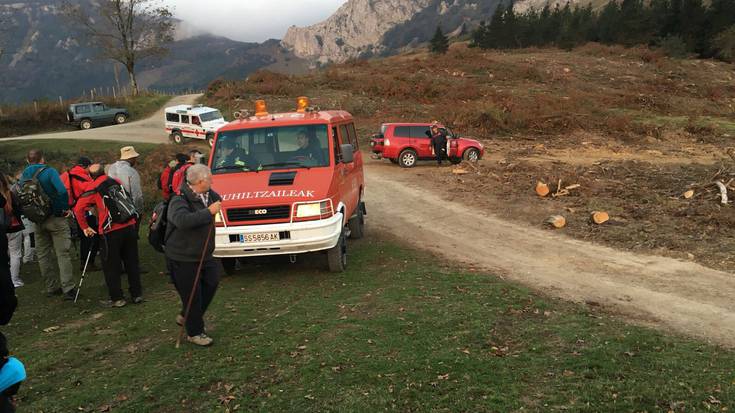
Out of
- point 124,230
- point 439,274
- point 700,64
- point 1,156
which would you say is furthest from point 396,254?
point 700,64

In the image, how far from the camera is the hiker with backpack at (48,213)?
7.23 m

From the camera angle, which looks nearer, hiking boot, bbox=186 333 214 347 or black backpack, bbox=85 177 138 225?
hiking boot, bbox=186 333 214 347

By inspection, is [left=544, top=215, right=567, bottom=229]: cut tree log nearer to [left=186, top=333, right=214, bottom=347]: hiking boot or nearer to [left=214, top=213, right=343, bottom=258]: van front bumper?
[left=214, top=213, right=343, bottom=258]: van front bumper

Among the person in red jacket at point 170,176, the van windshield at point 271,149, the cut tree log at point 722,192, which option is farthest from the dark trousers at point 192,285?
the cut tree log at point 722,192

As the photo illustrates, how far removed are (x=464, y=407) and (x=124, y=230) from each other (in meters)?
5.24

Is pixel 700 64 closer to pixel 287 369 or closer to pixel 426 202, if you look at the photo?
pixel 426 202

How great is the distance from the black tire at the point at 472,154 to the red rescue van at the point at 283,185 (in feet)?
40.4

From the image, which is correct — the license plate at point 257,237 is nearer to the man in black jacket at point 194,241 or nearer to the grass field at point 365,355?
the grass field at point 365,355

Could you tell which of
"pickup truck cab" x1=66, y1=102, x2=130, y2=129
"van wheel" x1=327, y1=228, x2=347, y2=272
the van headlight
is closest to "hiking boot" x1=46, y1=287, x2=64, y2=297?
the van headlight

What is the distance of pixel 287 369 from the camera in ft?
16.2

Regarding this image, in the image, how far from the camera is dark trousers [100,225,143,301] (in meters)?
7.00

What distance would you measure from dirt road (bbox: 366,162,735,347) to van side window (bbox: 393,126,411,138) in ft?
24.1

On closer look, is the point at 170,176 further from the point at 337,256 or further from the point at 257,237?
the point at 337,256

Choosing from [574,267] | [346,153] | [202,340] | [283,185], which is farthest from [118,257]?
[574,267]
